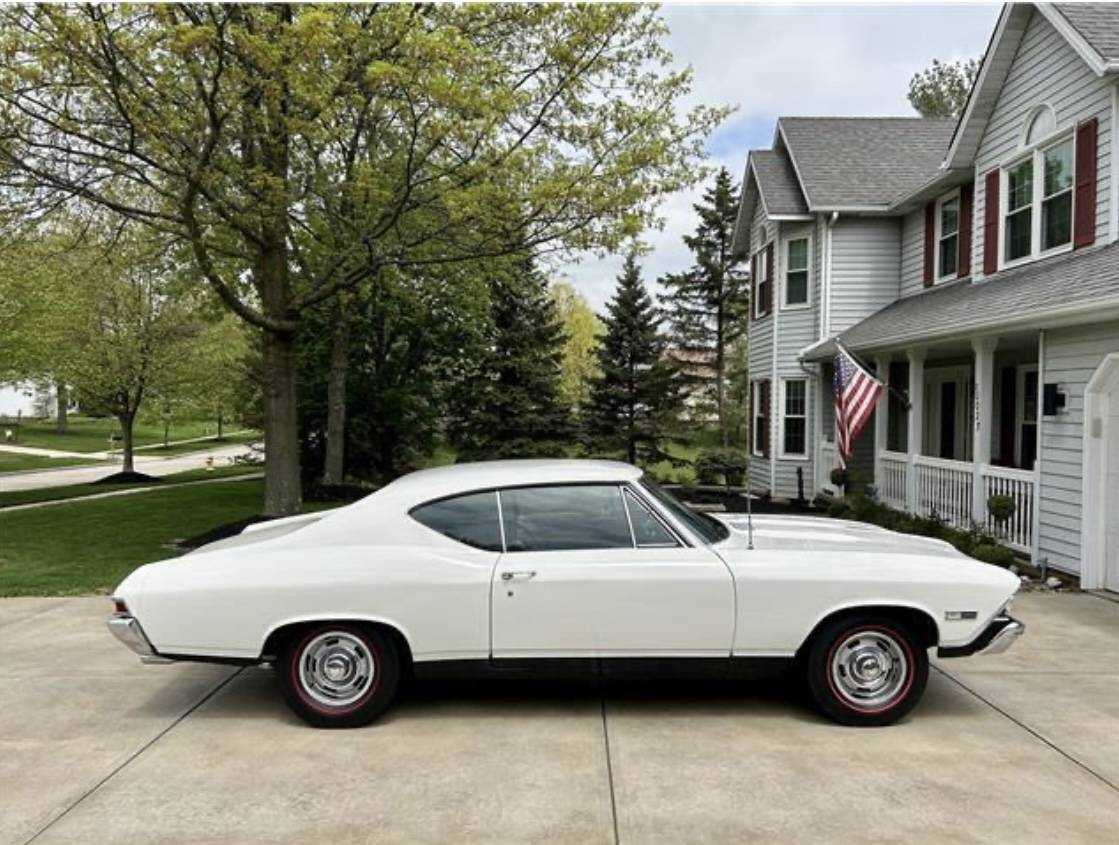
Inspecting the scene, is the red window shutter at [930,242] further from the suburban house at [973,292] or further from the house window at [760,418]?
the house window at [760,418]

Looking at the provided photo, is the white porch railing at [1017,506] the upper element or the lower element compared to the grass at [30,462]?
upper

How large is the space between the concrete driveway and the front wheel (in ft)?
0.36

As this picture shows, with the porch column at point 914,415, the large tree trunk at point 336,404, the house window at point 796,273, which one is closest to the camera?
the porch column at point 914,415

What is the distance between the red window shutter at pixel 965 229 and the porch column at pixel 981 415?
3.54m

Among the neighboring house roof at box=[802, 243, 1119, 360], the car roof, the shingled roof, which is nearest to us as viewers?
the car roof

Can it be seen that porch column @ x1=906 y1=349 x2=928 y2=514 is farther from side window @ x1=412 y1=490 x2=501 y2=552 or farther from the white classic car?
side window @ x1=412 y1=490 x2=501 y2=552

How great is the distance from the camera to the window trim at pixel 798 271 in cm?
1773

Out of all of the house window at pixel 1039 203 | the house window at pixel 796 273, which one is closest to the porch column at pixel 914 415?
the house window at pixel 1039 203

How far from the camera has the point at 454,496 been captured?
4.95m

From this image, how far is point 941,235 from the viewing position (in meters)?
15.0

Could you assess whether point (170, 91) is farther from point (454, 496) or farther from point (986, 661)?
point (986, 661)

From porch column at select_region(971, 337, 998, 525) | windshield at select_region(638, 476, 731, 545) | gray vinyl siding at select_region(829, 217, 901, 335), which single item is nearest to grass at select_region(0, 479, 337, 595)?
windshield at select_region(638, 476, 731, 545)

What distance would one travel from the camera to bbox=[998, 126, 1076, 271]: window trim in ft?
35.3

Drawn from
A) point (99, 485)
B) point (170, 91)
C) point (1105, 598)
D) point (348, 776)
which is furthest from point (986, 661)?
point (99, 485)
